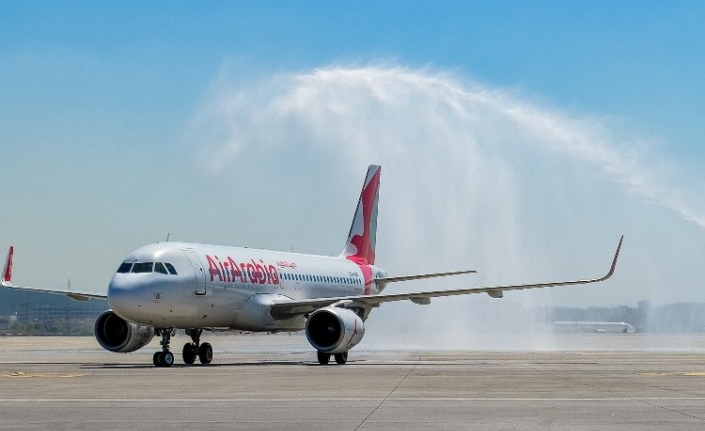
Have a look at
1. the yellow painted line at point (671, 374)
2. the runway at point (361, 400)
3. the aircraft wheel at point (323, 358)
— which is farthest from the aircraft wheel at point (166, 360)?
the yellow painted line at point (671, 374)

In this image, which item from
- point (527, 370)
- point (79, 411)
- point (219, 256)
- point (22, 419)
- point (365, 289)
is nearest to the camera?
point (22, 419)

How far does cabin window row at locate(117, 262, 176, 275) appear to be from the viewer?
3634 cm

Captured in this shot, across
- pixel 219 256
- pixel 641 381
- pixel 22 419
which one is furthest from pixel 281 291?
pixel 22 419

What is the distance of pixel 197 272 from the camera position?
3803 centimetres

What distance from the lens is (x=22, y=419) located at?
1560 cm

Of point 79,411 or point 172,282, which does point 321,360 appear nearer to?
point 172,282

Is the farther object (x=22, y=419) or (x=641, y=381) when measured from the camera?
(x=641, y=381)

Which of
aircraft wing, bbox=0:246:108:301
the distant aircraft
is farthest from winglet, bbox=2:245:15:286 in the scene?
the distant aircraft

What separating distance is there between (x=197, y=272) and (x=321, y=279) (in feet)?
34.2

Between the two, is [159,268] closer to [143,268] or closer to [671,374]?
[143,268]

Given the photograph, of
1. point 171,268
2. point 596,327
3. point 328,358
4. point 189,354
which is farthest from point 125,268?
point 596,327

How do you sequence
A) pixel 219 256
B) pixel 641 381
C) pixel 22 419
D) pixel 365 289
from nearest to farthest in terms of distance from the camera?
pixel 22 419
pixel 641 381
pixel 219 256
pixel 365 289

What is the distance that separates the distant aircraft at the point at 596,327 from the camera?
482ft

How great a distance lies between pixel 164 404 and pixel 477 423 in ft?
18.5
